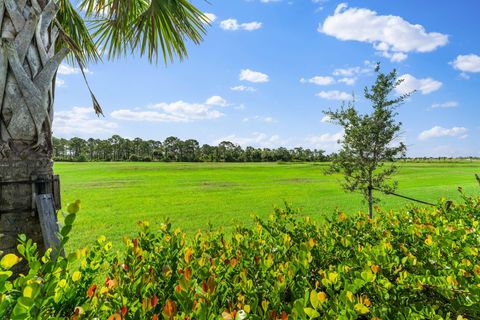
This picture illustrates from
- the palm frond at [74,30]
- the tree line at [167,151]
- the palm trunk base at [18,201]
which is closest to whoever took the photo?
the palm trunk base at [18,201]

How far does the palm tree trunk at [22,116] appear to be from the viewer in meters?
2.64

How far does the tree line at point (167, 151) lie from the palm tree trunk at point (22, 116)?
271 ft

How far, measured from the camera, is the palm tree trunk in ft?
8.65

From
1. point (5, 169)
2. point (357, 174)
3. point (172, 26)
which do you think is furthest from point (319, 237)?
point (357, 174)

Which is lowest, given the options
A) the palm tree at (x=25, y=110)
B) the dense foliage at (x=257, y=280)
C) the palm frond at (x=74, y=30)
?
the dense foliage at (x=257, y=280)

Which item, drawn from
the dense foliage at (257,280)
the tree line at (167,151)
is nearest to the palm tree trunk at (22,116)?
the dense foliage at (257,280)

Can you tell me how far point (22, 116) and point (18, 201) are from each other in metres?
0.74

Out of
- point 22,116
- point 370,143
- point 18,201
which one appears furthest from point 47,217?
point 370,143

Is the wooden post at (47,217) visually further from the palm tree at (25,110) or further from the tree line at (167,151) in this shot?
the tree line at (167,151)

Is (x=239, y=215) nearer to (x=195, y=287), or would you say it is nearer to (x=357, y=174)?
(x=357, y=174)

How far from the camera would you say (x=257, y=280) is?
1.80 metres

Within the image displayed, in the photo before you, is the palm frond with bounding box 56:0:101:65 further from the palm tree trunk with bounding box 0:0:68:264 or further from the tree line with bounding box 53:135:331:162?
the tree line with bounding box 53:135:331:162

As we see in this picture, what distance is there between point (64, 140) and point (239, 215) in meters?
107

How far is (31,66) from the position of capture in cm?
281
